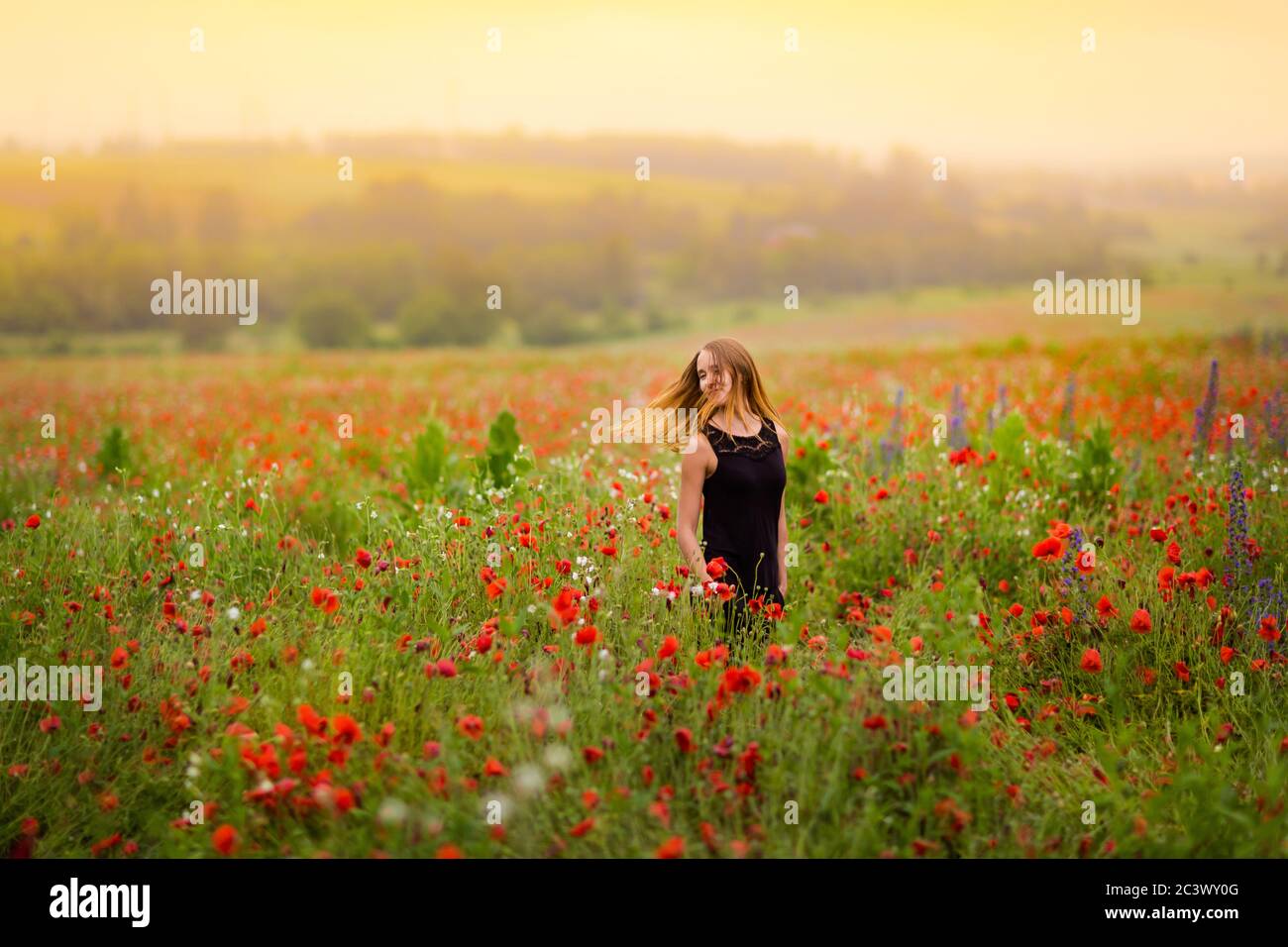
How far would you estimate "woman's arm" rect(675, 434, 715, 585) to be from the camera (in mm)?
4645

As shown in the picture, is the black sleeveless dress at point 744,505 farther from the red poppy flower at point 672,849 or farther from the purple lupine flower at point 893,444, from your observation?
the purple lupine flower at point 893,444

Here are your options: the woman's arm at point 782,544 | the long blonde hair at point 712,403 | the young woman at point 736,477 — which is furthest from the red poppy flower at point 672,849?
the long blonde hair at point 712,403

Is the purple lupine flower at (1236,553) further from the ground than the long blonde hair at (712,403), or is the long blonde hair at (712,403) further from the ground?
the long blonde hair at (712,403)

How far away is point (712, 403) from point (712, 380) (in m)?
0.11

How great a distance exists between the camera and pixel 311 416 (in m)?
11.9

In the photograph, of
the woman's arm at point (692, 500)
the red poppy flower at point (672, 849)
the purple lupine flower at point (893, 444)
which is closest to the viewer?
the red poppy flower at point (672, 849)

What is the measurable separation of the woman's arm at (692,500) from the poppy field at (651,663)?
6.8 inches

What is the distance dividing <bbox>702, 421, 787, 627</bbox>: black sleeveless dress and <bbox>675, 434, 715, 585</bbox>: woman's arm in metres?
0.08

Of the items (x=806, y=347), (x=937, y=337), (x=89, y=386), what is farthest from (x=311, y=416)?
(x=937, y=337)

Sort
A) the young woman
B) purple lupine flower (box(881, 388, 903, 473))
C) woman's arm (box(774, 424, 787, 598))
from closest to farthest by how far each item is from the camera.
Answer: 1. the young woman
2. woman's arm (box(774, 424, 787, 598))
3. purple lupine flower (box(881, 388, 903, 473))

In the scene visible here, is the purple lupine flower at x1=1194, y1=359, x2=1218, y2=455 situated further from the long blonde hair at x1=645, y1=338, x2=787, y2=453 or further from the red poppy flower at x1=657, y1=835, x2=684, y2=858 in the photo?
the red poppy flower at x1=657, y1=835, x2=684, y2=858

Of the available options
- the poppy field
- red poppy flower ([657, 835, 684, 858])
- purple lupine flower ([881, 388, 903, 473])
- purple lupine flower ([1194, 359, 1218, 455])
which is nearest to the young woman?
the poppy field

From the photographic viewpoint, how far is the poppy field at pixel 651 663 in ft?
11.4
